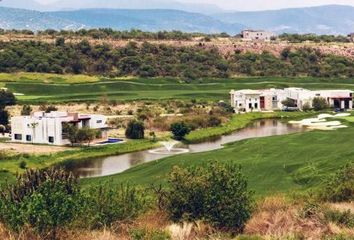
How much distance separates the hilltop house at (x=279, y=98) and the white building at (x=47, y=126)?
26635mm

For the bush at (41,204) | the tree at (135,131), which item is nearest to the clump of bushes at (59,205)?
the bush at (41,204)

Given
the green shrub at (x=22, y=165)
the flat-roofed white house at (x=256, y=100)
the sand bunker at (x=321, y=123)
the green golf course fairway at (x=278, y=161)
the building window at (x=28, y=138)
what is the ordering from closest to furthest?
the green golf course fairway at (x=278, y=161), the green shrub at (x=22, y=165), the building window at (x=28, y=138), the sand bunker at (x=321, y=123), the flat-roofed white house at (x=256, y=100)

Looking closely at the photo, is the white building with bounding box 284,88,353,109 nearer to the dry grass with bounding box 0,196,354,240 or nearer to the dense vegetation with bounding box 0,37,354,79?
the dense vegetation with bounding box 0,37,354,79

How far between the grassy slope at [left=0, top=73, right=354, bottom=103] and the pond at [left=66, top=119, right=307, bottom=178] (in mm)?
24668

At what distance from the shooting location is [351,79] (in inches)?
4434

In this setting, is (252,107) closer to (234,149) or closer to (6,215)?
(234,149)

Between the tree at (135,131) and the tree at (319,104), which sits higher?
the tree at (319,104)

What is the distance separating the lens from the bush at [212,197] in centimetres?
1895

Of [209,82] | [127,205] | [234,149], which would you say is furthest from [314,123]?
[127,205]

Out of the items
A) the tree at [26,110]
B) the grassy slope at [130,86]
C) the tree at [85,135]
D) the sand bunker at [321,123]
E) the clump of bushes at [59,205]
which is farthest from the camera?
the grassy slope at [130,86]

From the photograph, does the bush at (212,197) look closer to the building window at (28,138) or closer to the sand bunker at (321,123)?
the building window at (28,138)

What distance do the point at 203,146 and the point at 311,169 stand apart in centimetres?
2190

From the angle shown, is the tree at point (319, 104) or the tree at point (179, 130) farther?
the tree at point (319, 104)

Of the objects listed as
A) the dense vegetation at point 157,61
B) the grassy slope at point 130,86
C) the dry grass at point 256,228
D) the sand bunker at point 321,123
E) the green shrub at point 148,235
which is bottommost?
the sand bunker at point 321,123
